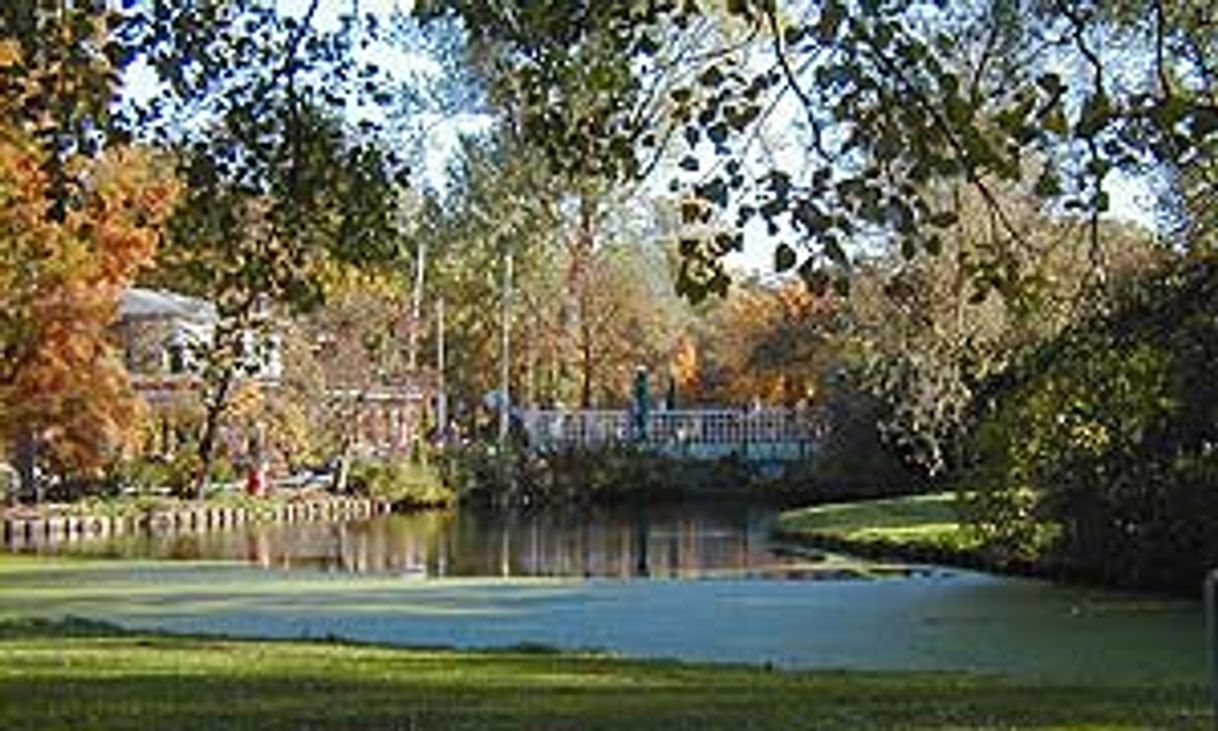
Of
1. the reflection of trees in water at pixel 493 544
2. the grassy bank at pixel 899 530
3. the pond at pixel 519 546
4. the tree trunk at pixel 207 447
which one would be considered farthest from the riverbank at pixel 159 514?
the grassy bank at pixel 899 530

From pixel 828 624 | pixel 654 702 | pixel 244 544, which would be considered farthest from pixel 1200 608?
pixel 244 544

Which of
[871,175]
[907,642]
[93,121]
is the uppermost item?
[93,121]

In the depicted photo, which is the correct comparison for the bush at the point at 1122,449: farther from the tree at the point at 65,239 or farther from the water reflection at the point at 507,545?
the tree at the point at 65,239

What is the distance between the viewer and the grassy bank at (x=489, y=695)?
8.18 metres

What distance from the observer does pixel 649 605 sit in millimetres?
17734

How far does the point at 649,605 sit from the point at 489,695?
8.51 m

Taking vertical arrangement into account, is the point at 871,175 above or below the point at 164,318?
below

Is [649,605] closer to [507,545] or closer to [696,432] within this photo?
[507,545]

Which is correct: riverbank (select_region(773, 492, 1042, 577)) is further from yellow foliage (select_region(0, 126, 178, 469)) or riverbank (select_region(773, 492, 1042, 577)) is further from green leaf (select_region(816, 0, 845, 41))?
green leaf (select_region(816, 0, 845, 41))

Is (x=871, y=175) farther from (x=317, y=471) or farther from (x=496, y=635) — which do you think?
(x=317, y=471)

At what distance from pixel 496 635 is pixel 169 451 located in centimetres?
2317

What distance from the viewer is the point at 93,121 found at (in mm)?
7375

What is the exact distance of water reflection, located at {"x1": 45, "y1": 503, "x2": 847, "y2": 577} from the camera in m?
24.2

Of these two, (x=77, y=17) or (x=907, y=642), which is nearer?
(x=77, y=17)
